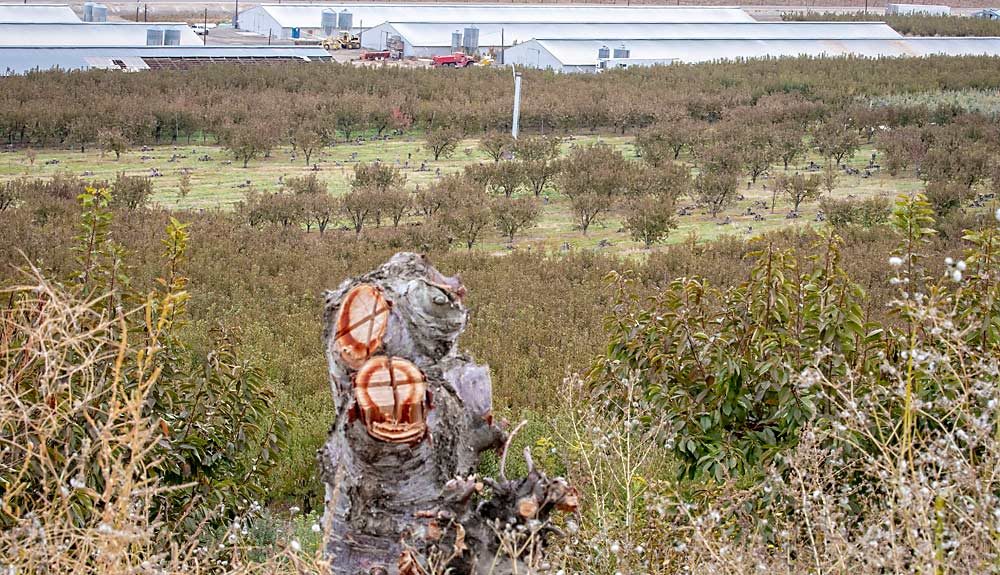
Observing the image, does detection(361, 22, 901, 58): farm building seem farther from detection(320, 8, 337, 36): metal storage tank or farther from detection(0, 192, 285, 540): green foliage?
detection(0, 192, 285, 540): green foliage

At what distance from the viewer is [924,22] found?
5047cm

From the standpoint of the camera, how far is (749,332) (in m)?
5.58

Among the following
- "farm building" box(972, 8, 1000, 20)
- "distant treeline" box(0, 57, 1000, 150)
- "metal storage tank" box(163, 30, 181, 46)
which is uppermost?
"farm building" box(972, 8, 1000, 20)

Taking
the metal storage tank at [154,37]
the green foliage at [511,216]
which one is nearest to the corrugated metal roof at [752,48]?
the metal storage tank at [154,37]

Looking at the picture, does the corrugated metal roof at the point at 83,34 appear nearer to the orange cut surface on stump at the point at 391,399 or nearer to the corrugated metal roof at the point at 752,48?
the corrugated metal roof at the point at 752,48

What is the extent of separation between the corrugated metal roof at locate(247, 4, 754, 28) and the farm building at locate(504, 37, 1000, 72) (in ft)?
14.9

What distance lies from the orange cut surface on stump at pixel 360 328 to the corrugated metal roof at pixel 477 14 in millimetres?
39824

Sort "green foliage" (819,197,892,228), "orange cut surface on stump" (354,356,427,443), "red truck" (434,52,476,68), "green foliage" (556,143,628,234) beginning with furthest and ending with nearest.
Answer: "red truck" (434,52,476,68) < "green foliage" (556,143,628,234) < "green foliage" (819,197,892,228) < "orange cut surface on stump" (354,356,427,443)

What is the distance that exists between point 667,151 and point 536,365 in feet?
42.1

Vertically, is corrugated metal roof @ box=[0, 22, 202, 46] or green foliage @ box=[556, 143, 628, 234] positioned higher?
corrugated metal roof @ box=[0, 22, 202, 46]

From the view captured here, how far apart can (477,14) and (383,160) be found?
932 inches

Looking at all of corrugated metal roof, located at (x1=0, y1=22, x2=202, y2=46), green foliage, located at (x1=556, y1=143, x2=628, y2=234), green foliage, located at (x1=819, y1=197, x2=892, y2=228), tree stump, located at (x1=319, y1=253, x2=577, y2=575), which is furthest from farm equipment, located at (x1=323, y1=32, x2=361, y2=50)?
tree stump, located at (x1=319, y1=253, x2=577, y2=575)

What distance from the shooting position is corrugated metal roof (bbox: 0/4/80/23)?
1406 inches

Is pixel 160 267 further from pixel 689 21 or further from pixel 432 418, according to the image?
pixel 689 21
